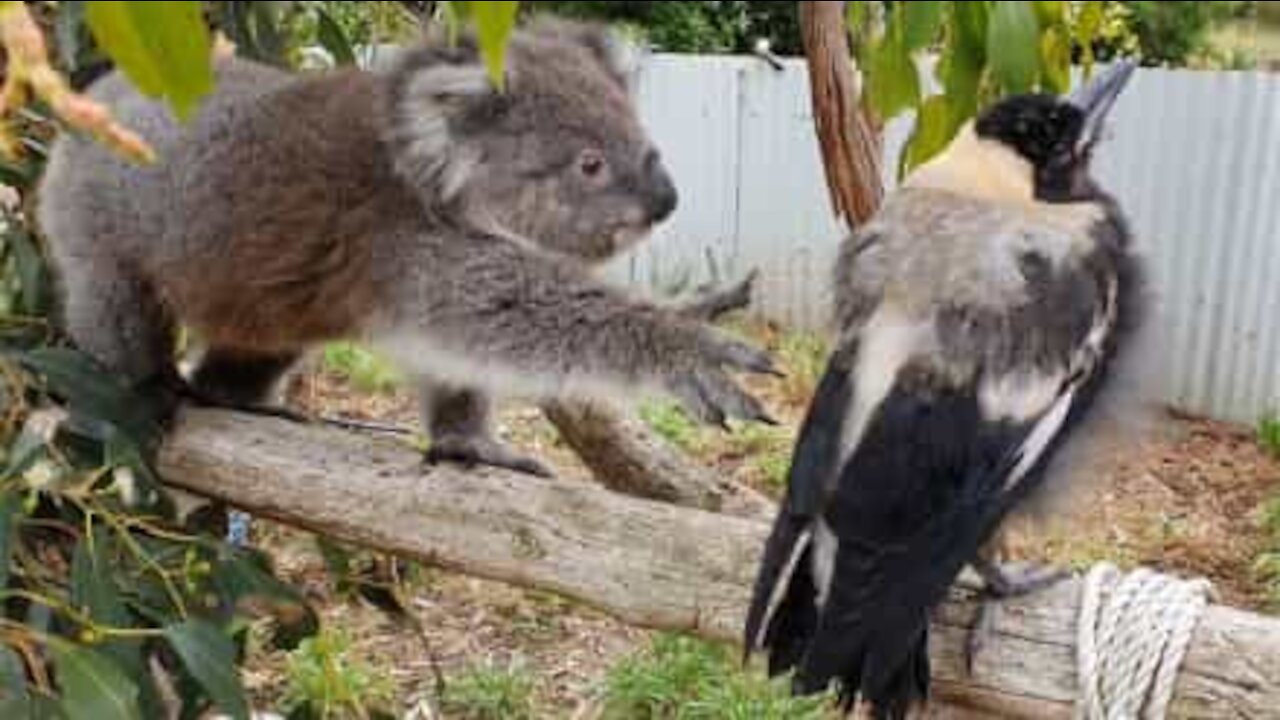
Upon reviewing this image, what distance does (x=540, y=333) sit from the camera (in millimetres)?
1841

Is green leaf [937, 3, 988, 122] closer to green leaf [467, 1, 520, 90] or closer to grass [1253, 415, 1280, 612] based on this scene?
green leaf [467, 1, 520, 90]

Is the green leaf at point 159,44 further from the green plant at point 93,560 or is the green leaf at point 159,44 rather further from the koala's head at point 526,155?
the koala's head at point 526,155

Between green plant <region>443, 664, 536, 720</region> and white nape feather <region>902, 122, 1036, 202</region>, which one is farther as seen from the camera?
green plant <region>443, 664, 536, 720</region>

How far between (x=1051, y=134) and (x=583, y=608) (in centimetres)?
181

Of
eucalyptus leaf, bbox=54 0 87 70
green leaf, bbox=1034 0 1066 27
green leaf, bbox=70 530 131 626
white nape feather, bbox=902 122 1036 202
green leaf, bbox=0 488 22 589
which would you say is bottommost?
green leaf, bbox=70 530 131 626

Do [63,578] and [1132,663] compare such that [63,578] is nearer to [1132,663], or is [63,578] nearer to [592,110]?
[592,110]

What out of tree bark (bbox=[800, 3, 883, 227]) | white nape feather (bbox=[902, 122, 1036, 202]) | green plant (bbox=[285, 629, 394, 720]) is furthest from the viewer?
green plant (bbox=[285, 629, 394, 720])

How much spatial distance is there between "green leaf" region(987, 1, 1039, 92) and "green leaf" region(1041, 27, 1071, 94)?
521 mm

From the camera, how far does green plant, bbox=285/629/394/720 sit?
2561mm

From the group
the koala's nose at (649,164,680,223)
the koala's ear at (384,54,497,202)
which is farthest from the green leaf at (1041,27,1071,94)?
the koala's ear at (384,54,497,202)

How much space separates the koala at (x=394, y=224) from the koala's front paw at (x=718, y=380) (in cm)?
14

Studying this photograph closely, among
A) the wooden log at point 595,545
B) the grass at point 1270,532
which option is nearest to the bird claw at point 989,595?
the wooden log at point 595,545

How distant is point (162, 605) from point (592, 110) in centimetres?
84

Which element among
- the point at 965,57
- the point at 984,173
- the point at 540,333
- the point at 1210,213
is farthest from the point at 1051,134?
the point at 1210,213
